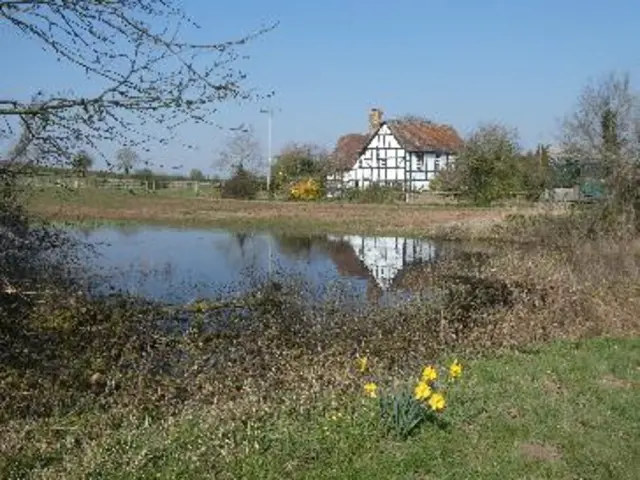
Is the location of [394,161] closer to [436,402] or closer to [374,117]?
[374,117]

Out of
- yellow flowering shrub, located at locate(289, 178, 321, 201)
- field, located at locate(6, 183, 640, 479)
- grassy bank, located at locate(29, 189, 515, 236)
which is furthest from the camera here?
yellow flowering shrub, located at locate(289, 178, 321, 201)

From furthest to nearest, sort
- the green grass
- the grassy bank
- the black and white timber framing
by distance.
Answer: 1. the black and white timber framing
2. the grassy bank
3. the green grass

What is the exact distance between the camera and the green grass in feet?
17.8

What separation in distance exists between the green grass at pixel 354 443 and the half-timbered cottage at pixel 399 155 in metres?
64.4

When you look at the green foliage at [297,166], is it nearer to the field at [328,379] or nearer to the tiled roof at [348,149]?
the tiled roof at [348,149]

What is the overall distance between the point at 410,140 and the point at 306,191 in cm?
1659

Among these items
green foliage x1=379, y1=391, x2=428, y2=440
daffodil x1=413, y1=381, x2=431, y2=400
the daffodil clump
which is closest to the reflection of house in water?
the daffodil clump

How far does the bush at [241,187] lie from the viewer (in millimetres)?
61500

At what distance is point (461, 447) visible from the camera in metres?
5.98

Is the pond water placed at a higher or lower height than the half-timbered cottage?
lower

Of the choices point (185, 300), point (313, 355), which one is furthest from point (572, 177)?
point (313, 355)

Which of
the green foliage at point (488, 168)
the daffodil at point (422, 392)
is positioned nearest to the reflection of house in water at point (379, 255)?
the daffodil at point (422, 392)

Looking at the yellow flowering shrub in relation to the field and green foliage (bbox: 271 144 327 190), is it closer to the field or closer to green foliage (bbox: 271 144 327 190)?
green foliage (bbox: 271 144 327 190)

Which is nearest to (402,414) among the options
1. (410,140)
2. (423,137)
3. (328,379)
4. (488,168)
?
(328,379)
